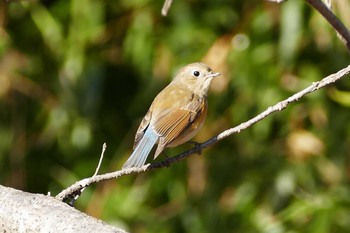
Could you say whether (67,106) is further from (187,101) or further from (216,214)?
(187,101)

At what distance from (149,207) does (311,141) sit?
115 centimetres

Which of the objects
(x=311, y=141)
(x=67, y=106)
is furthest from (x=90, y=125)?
(x=311, y=141)

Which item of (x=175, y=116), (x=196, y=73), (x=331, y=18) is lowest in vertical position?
(x=196, y=73)

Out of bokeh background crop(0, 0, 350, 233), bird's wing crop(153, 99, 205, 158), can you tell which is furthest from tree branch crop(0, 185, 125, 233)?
bokeh background crop(0, 0, 350, 233)

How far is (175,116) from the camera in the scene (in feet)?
13.8

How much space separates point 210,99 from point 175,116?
154 cm

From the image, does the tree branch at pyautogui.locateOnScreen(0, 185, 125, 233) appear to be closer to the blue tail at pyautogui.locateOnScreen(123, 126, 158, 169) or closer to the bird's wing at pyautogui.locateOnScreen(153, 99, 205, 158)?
the blue tail at pyautogui.locateOnScreen(123, 126, 158, 169)

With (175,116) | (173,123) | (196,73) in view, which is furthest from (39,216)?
(196,73)

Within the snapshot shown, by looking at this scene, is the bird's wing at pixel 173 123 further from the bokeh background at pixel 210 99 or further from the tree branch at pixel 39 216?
the bokeh background at pixel 210 99

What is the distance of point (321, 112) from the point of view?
561 cm

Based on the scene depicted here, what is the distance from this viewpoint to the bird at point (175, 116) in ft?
13.0

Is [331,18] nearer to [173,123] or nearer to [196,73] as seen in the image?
[173,123]

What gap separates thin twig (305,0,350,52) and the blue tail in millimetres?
1510

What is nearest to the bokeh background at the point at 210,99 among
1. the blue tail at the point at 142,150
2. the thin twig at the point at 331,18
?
the blue tail at the point at 142,150
